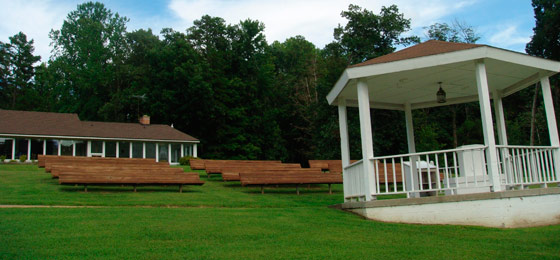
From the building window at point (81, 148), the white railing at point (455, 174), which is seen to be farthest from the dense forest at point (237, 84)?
the white railing at point (455, 174)

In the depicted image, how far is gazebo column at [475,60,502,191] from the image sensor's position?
300 inches

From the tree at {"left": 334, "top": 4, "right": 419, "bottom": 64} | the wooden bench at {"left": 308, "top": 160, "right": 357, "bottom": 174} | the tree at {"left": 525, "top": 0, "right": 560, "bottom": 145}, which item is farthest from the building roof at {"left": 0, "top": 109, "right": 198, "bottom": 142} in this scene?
the tree at {"left": 525, "top": 0, "right": 560, "bottom": 145}

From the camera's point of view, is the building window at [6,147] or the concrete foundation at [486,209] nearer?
the concrete foundation at [486,209]

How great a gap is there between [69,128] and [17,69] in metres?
31.4

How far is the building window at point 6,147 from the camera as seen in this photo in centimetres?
3011

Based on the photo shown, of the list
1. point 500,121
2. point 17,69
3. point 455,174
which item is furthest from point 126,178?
point 17,69

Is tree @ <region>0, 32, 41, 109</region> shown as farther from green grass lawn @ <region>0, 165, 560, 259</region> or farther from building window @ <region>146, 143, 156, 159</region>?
green grass lawn @ <region>0, 165, 560, 259</region>

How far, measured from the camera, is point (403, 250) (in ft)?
19.3

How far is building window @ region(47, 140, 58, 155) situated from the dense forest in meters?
11.7

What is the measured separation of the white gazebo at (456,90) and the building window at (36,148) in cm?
2727

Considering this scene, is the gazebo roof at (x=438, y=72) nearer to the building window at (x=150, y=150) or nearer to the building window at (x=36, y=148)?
the building window at (x=150, y=150)

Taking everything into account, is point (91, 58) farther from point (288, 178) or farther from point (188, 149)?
point (288, 178)

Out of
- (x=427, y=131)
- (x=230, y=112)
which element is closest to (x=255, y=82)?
(x=230, y=112)

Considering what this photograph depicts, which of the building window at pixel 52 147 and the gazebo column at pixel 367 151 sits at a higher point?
the building window at pixel 52 147
